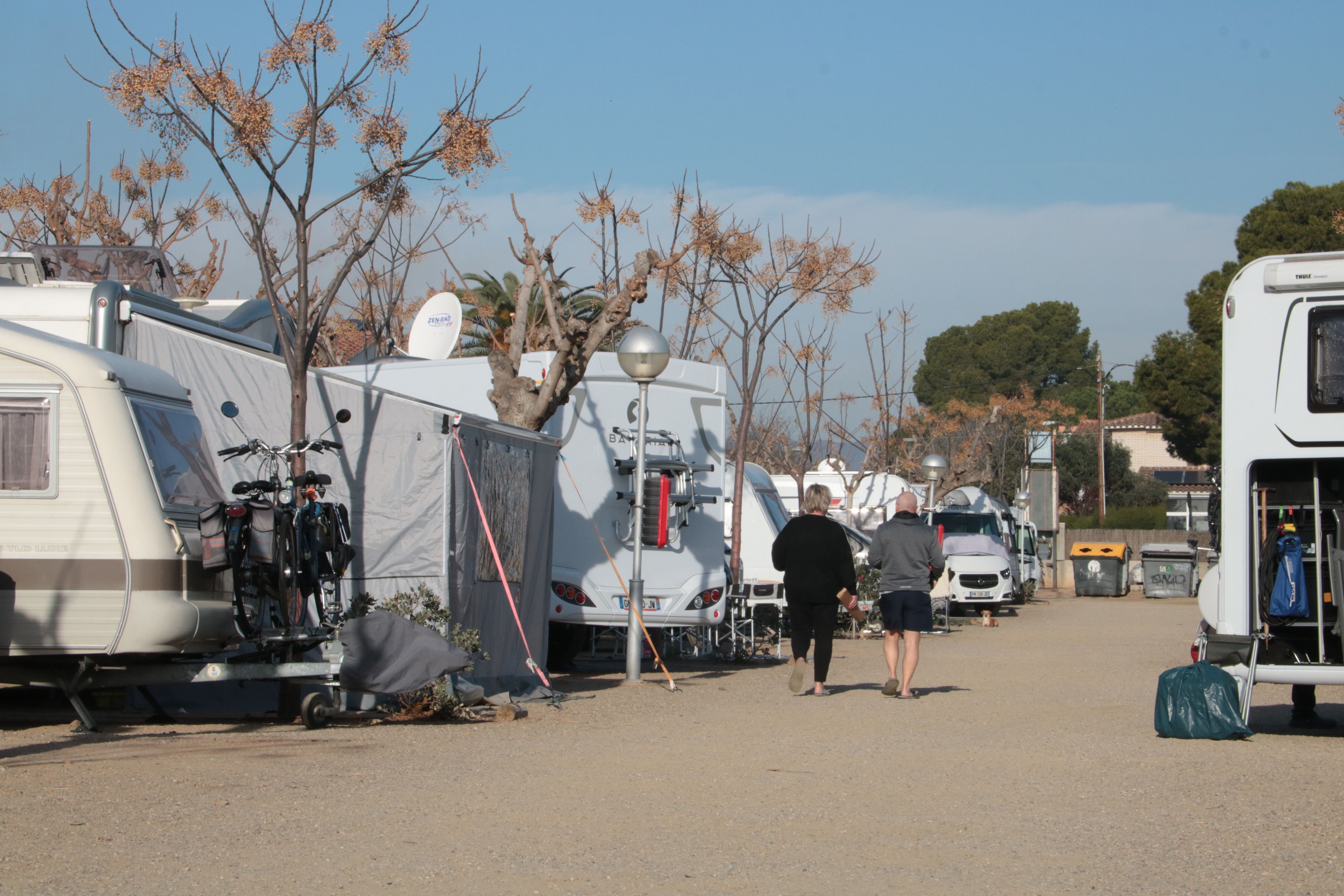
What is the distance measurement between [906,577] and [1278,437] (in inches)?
136

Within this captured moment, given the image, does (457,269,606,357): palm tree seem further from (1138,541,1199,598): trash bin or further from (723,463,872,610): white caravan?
(1138,541,1199,598): trash bin

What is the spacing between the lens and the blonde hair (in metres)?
11.9

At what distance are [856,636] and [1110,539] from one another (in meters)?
30.7

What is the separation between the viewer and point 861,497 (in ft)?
91.1

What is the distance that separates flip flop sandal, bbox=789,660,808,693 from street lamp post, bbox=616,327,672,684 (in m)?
1.73

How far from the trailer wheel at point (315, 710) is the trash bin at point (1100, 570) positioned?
28254 millimetres

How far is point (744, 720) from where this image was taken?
1016 centimetres

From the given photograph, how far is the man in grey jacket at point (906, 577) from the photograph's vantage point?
11.6 m

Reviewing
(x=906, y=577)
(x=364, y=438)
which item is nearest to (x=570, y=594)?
(x=906, y=577)

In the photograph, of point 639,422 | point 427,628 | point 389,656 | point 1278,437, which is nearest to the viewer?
A: point 1278,437

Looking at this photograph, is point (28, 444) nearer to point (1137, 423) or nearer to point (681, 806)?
point (681, 806)

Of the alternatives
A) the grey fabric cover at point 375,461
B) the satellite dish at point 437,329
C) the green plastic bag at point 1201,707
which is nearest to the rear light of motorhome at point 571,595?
the grey fabric cover at point 375,461

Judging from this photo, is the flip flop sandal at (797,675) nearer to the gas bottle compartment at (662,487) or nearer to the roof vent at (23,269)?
the gas bottle compartment at (662,487)

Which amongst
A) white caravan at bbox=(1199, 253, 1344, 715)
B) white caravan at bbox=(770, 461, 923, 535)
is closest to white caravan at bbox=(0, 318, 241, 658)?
white caravan at bbox=(1199, 253, 1344, 715)
